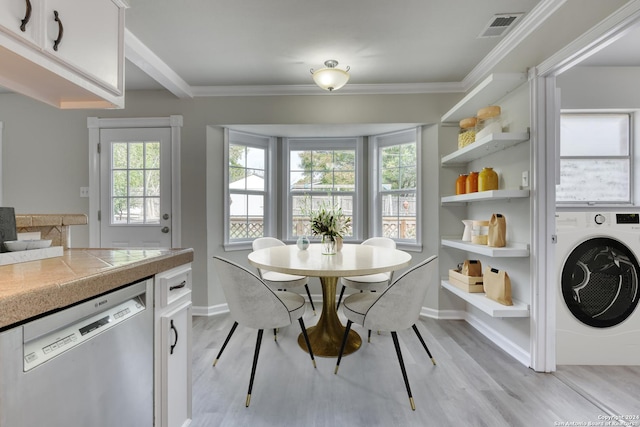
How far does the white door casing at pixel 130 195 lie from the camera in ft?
10.3

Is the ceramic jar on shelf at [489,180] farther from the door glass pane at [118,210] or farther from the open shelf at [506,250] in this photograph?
the door glass pane at [118,210]

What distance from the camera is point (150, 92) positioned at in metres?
3.17

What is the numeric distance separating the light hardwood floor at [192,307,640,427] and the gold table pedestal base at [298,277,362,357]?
3.2 inches

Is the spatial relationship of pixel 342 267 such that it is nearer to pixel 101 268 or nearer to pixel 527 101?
pixel 101 268

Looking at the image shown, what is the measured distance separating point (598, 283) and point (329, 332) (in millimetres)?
1957

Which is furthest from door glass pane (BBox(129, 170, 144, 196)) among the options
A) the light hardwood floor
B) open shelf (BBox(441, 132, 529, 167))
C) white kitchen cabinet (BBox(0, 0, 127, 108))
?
open shelf (BBox(441, 132, 529, 167))

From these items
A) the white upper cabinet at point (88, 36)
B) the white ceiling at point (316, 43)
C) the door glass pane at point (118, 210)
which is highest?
the white ceiling at point (316, 43)

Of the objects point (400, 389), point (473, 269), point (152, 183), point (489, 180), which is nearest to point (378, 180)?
point (489, 180)

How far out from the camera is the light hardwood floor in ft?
5.14

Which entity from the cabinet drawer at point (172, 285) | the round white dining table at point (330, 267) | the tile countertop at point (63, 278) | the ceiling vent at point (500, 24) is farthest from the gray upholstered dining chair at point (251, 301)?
the ceiling vent at point (500, 24)

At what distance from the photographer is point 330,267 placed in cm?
178

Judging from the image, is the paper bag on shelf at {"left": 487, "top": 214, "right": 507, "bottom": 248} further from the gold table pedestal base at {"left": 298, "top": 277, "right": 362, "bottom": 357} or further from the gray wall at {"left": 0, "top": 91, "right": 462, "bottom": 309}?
the gold table pedestal base at {"left": 298, "top": 277, "right": 362, "bottom": 357}

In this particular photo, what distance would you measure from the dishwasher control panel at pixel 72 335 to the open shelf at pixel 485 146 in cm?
235

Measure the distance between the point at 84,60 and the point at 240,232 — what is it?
2.32m
